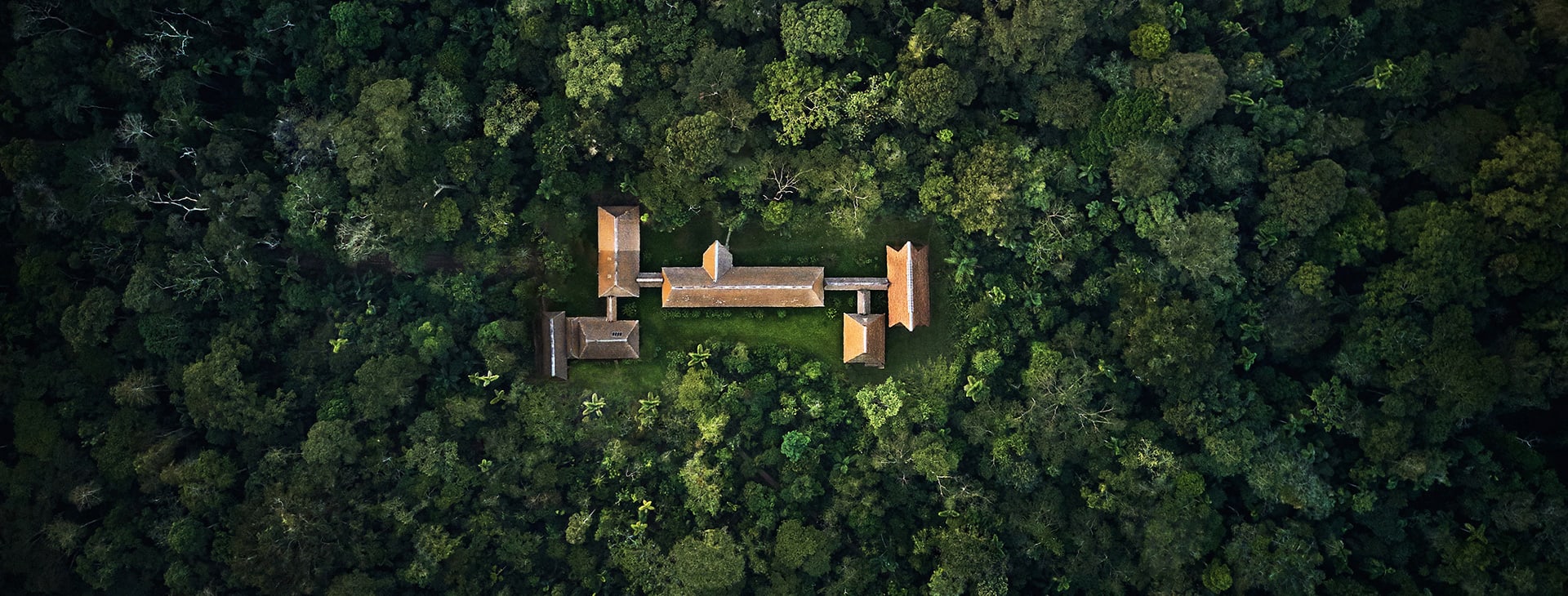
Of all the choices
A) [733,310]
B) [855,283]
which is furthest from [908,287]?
[733,310]

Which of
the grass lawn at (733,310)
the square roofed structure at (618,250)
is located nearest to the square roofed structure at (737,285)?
the grass lawn at (733,310)

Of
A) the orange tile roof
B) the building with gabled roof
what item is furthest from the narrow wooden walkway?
the orange tile roof

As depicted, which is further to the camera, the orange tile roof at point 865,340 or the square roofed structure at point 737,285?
the square roofed structure at point 737,285

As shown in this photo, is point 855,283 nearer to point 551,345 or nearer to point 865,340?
point 865,340

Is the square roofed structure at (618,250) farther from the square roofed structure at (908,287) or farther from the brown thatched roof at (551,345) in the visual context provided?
the square roofed structure at (908,287)

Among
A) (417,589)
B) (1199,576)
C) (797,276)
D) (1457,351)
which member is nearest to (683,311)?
(797,276)
